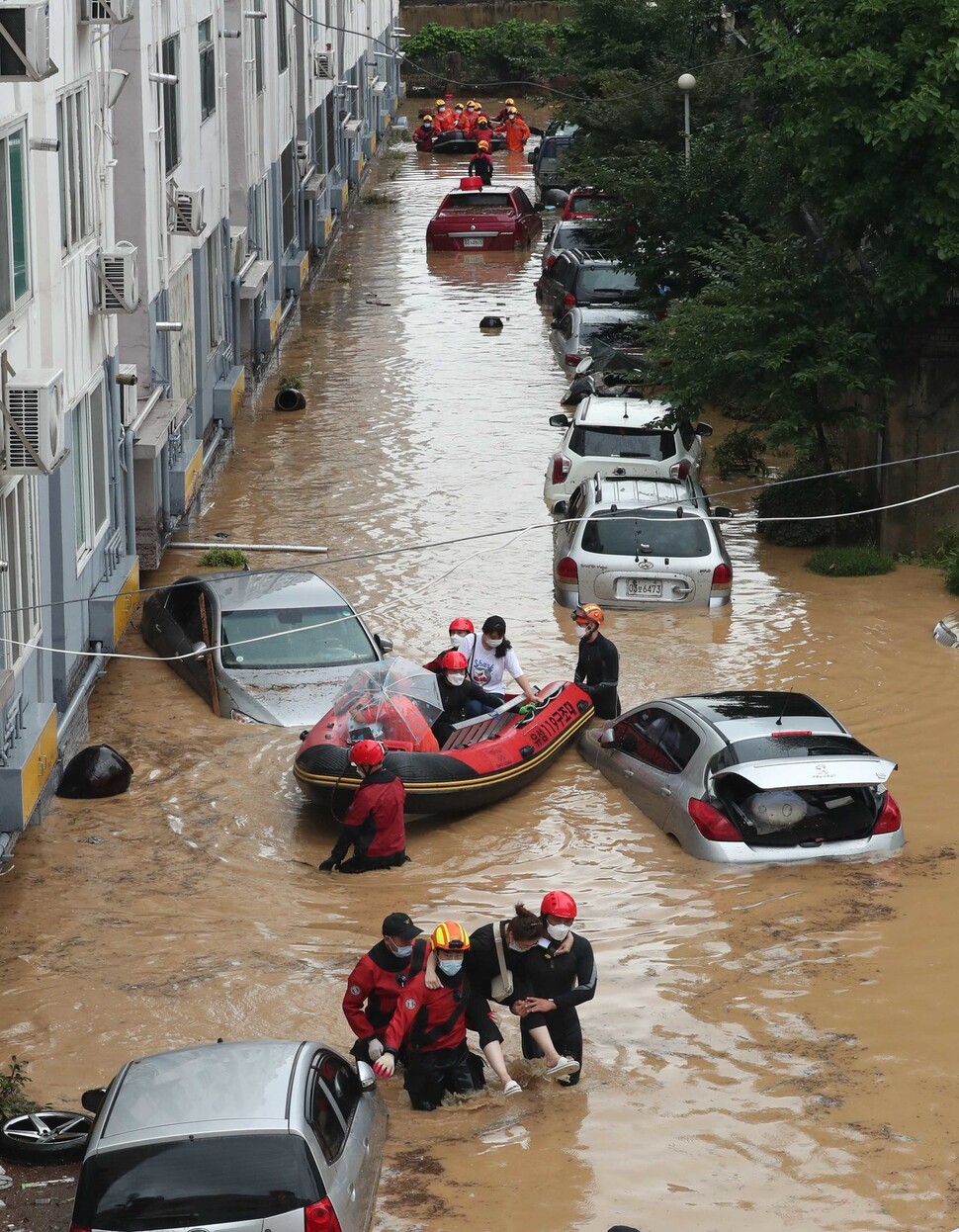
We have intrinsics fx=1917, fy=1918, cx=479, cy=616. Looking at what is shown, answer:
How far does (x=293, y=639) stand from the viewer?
709 inches

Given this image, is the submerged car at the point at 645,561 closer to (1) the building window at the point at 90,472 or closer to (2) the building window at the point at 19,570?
(1) the building window at the point at 90,472

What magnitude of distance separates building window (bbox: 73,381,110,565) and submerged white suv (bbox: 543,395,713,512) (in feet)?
23.9

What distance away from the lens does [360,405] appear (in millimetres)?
31719

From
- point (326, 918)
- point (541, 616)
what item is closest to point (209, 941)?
point (326, 918)

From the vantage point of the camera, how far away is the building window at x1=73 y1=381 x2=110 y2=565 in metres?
17.5

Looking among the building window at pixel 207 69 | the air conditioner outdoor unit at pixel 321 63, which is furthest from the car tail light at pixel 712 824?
the air conditioner outdoor unit at pixel 321 63

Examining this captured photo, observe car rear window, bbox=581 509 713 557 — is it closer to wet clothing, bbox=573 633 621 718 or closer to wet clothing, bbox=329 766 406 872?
wet clothing, bbox=573 633 621 718

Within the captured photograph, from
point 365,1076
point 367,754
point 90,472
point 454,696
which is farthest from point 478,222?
point 365,1076

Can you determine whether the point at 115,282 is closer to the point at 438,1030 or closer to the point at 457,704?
the point at 457,704

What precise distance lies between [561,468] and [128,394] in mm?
6412

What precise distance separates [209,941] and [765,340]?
1212 centimetres

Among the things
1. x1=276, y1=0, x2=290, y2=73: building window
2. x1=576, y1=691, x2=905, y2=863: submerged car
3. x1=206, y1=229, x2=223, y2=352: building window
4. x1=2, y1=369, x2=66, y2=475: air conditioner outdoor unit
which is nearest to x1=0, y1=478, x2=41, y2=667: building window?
x1=2, y1=369, x2=66, y2=475: air conditioner outdoor unit

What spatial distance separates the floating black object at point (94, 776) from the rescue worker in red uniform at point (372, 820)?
252 cm

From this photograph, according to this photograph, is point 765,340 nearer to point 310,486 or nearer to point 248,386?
point 310,486
